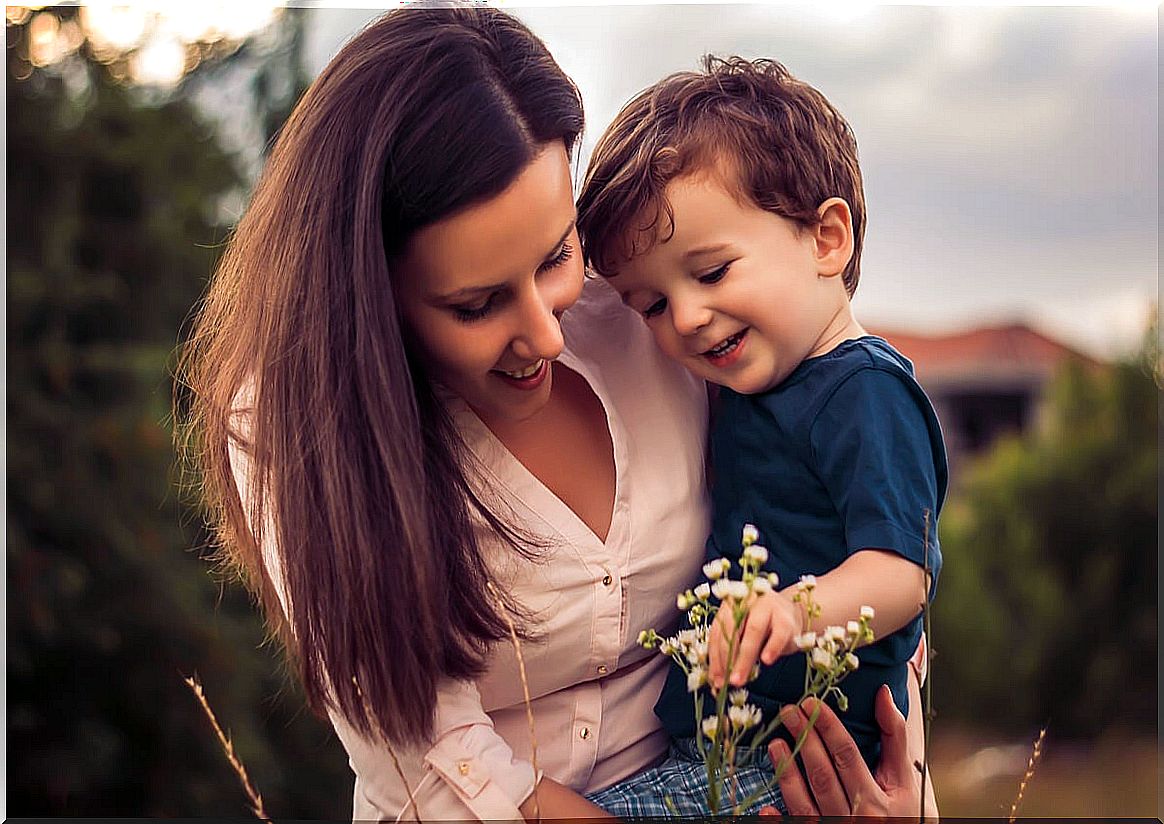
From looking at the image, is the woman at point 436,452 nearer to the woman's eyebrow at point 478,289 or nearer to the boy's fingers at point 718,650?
the woman's eyebrow at point 478,289

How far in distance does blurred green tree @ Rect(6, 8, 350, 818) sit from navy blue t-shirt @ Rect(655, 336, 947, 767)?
176cm

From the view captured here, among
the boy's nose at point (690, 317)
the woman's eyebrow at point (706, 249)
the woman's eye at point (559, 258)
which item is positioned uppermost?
the woman's eye at point (559, 258)

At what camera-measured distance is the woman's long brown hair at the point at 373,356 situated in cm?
129

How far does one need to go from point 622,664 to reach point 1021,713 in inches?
106

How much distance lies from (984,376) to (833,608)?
2.85 metres

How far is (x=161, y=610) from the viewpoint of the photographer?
3.21 metres

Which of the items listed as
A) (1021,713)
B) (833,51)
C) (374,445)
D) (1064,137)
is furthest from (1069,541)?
(374,445)

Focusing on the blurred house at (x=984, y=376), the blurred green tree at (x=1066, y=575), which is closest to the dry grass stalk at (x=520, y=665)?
the blurred house at (x=984, y=376)

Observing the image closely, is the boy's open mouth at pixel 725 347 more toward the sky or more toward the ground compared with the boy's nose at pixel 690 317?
more toward the ground

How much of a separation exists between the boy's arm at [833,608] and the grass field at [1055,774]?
232 cm

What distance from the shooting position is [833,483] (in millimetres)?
1388

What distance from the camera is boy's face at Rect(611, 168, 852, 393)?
1.42m

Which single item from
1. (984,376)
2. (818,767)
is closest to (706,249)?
(818,767)

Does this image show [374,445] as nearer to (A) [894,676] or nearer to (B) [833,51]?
(A) [894,676]
